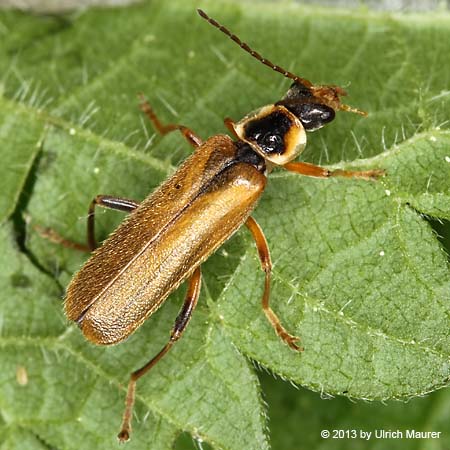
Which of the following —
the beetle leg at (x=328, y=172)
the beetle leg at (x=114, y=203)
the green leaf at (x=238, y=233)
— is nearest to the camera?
the green leaf at (x=238, y=233)

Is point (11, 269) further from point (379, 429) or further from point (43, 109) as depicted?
point (379, 429)

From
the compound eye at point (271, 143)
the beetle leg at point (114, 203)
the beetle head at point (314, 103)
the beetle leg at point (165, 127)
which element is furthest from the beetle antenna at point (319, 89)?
the beetle leg at point (114, 203)

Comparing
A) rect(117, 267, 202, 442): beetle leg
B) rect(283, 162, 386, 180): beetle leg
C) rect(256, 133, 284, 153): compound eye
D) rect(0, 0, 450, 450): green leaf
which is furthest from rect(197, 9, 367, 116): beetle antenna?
rect(117, 267, 202, 442): beetle leg

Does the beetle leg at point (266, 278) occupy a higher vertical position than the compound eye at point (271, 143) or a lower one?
lower

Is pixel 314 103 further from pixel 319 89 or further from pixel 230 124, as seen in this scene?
pixel 230 124

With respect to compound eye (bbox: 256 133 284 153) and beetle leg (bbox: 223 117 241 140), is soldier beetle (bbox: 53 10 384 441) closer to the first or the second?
compound eye (bbox: 256 133 284 153)

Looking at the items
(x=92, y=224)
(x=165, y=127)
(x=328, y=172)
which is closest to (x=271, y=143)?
(x=328, y=172)

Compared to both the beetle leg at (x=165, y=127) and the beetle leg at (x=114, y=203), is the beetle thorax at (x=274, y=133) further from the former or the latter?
the beetle leg at (x=114, y=203)
